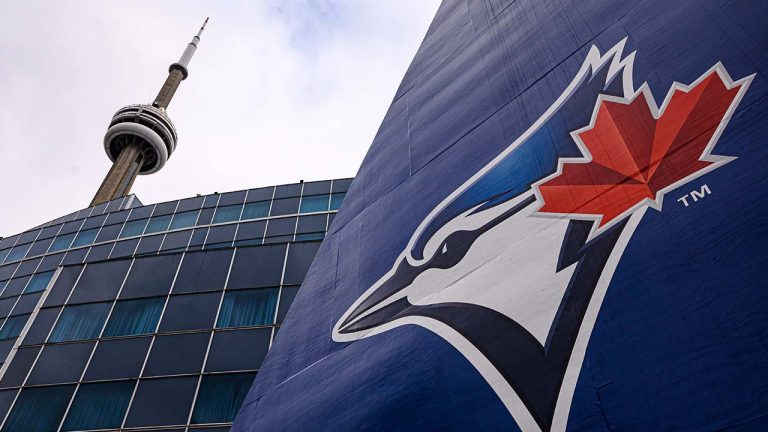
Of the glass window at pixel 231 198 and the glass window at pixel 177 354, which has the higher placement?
the glass window at pixel 231 198

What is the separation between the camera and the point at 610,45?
7.57 meters

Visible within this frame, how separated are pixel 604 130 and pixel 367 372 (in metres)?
4.54

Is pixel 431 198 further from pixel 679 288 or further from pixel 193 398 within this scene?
pixel 193 398

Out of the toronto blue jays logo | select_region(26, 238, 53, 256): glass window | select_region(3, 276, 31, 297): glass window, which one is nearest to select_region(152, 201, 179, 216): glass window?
select_region(26, 238, 53, 256): glass window

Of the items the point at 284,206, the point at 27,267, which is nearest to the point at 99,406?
the point at 284,206

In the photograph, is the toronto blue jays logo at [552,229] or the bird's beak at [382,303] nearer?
the toronto blue jays logo at [552,229]

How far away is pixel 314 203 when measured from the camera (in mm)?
34688

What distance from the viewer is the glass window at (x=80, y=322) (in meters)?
19.8

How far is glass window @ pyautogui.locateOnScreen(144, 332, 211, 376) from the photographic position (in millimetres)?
18422

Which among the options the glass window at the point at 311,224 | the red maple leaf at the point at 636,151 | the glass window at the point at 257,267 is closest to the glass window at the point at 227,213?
the glass window at the point at 311,224

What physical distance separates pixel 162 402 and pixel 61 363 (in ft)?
14.7

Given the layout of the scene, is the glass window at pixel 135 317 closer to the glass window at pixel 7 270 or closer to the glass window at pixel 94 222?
the glass window at pixel 94 222

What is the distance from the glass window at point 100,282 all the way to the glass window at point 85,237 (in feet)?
53.8

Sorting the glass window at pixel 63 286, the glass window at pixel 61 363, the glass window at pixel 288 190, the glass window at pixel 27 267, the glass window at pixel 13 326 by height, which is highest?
the glass window at pixel 288 190
